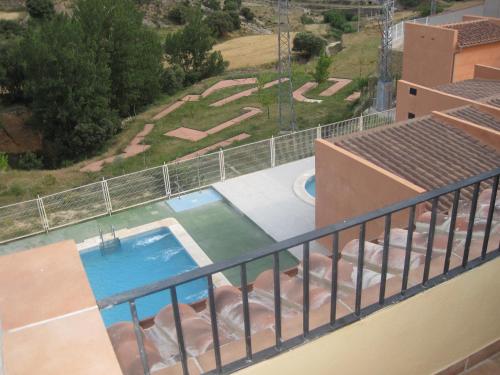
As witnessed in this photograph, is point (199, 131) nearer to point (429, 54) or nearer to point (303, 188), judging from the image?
point (429, 54)

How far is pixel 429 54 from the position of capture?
1988 cm

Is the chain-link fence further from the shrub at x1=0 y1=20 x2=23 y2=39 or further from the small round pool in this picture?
the shrub at x1=0 y1=20 x2=23 y2=39

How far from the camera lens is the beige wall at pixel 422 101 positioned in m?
13.7

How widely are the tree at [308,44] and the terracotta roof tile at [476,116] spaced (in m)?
33.5

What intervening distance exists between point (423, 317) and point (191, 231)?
1142 cm

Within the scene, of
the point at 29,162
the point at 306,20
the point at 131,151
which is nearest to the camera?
the point at 131,151

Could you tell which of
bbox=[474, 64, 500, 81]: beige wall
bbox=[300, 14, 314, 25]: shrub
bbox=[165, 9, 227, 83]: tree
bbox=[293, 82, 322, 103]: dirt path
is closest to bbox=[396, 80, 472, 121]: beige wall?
bbox=[474, 64, 500, 81]: beige wall

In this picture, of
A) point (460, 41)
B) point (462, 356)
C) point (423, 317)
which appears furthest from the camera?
point (460, 41)

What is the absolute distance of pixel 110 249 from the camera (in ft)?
→ 44.9

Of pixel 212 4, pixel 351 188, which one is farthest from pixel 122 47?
pixel 212 4

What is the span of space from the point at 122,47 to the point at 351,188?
2371 cm

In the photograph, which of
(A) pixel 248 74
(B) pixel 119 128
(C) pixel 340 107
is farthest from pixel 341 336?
(A) pixel 248 74

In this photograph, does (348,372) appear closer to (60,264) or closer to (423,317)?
(423,317)

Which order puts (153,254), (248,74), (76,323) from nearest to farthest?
(76,323) < (153,254) < (248,74)
